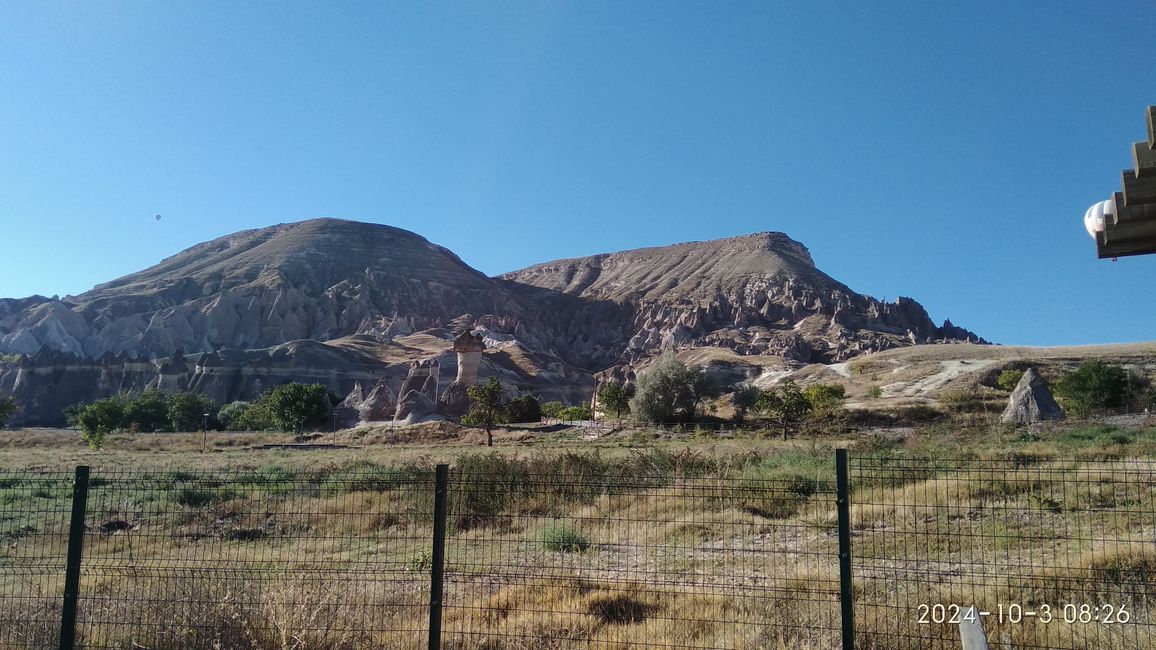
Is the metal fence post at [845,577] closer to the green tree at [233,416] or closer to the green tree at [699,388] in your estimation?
the green tree at [699,388]

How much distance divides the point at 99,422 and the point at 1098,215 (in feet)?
193

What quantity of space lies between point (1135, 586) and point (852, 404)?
4879 cm

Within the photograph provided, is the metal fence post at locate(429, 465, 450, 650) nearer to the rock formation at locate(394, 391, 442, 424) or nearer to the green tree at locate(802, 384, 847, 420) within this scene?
the green tree at locate(802, 384, 847, 420)

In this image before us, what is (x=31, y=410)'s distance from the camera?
103 meters

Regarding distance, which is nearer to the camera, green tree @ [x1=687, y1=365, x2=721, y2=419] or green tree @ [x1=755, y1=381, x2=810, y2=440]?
green tree @ [x1=755, y1=381, x2=810, y2=440]

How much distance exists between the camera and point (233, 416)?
74.8m

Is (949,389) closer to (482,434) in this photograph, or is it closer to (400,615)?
(482,434)

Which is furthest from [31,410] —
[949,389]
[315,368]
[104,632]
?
[104,632]

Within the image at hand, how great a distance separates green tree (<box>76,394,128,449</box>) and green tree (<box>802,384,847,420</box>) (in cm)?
4394

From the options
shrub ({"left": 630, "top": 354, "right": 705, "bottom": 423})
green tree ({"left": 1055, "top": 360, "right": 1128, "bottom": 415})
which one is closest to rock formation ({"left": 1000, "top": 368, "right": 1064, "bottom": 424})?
green tree ({"left": 1055, "top": 360, "right": 1128, "bottom": 415})

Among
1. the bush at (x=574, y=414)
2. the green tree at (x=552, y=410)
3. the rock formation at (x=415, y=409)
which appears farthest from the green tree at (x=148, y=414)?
the bush at (x=574, y=414)

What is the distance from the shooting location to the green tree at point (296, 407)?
58422mm

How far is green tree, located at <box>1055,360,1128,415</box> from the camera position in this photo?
3941 centimetres

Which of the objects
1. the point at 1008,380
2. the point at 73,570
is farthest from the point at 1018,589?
the point at 1008,380
